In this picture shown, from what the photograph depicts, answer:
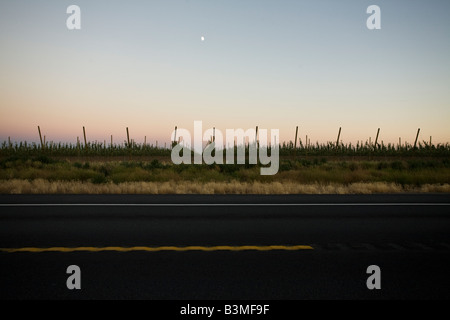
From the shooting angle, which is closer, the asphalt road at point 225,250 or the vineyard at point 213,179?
the asphalt road at point 225,250

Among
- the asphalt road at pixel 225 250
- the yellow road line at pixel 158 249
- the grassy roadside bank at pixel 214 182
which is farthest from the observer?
the grassy roadside bank at pixel 214 182

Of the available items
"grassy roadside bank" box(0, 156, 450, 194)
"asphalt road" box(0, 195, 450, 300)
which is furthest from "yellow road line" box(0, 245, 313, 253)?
"grassy roadside bank" box(0, 156, 450, 194)

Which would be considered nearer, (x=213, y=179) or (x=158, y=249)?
(x=158, y=249)

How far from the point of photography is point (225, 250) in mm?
6168

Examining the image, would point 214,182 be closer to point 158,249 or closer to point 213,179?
point 213,179

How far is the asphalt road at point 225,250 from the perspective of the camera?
176 inches

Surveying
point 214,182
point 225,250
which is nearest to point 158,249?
point 225,250

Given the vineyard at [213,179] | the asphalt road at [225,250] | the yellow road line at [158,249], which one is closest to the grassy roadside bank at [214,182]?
the vineyard at [213,179]

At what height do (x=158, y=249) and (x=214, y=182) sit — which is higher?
(x=158, y=249)

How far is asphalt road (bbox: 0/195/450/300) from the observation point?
14.6 feet

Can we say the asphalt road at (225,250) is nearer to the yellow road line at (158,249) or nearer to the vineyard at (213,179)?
the yellow road line at (158,249)
